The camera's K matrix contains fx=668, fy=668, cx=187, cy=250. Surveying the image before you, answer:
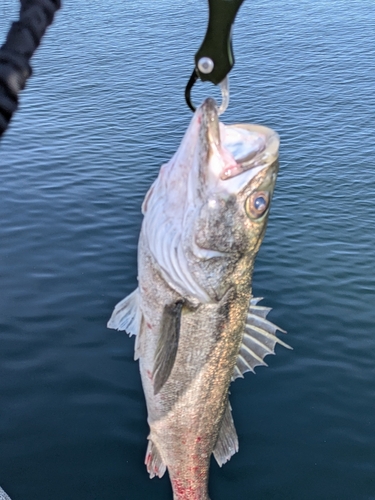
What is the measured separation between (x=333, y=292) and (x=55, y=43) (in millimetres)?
25773

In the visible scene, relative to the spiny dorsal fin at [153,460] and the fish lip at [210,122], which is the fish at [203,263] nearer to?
the fish lip at [210,122]

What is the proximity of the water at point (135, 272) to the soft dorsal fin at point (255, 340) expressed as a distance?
5398mm

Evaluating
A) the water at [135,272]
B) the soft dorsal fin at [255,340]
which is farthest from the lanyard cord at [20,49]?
the water at [135,272]

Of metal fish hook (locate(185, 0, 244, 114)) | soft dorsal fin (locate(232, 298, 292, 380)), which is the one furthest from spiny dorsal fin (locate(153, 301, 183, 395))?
metal fish hook (locate(185, 0, 244, 114))

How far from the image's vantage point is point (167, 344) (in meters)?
4.32

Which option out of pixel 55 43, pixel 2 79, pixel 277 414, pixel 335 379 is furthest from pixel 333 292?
pixel 55 43

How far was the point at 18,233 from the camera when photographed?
54.6 feet

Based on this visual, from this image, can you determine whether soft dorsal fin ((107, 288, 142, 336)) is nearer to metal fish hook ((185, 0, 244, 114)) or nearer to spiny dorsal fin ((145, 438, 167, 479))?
spiny dorsal fin ((145, 438, 167, 479))

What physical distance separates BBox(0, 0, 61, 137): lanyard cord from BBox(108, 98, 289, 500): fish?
4.33 ft

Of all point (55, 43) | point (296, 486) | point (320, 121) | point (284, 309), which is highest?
point (55, 43)

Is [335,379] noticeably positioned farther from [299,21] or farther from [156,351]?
[299,21]

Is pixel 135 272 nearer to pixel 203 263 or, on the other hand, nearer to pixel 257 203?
pixel 203 263

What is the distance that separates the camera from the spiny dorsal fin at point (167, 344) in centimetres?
432

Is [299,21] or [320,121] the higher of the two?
[299,21]
